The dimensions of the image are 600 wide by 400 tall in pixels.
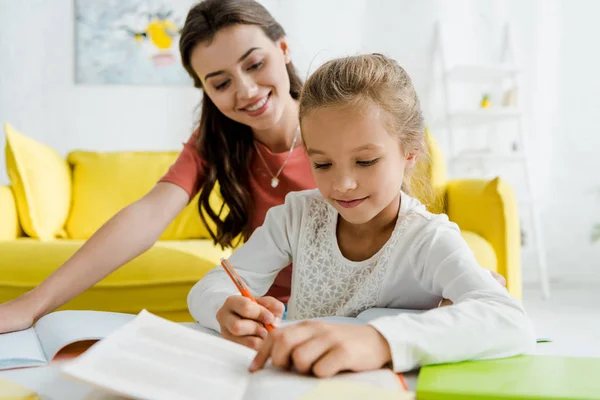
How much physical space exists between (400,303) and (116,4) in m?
3.26

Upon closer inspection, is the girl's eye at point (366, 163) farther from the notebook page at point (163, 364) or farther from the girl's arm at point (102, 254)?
the girl's arm at point (102, 254)

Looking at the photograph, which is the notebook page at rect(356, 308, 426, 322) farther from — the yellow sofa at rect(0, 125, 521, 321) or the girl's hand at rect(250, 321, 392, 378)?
the yellow sofa at rect(0, 125, 521, 321)

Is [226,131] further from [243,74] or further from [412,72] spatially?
[412,72]

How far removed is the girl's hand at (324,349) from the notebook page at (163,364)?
34 millimetres

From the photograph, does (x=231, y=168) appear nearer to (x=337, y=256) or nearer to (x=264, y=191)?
(x=264, y=191)

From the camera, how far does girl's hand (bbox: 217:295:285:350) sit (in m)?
0.68

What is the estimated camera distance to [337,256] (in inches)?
37.9

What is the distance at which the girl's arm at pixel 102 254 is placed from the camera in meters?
0.93

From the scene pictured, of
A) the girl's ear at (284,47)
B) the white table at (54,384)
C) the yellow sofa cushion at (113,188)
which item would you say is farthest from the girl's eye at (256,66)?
the yellow sofa cushion at (113,188)

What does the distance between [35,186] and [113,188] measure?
320mm

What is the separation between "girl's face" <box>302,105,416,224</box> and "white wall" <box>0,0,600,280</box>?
2.94m

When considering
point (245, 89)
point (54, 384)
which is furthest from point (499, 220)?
point (54, 384)

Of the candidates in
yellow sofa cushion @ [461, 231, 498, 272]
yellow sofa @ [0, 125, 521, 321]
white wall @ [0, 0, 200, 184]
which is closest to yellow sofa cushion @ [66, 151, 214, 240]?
yellow sofa @ [0, 125, 521, 321]

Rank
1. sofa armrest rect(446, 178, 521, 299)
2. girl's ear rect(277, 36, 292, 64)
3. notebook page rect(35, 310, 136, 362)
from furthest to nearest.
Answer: sofa armrest rect(446, 178, 521, 299) < girl's ear rect(277, 36, 292, 64) < notebook page rect(35, 310, 136, 362)
